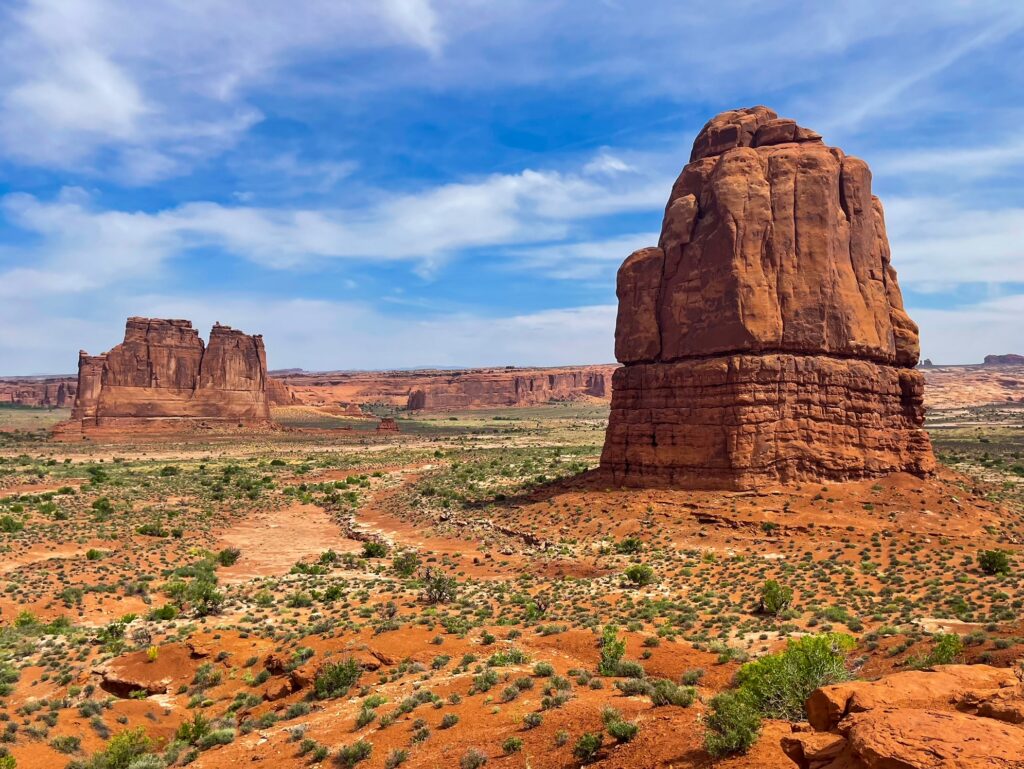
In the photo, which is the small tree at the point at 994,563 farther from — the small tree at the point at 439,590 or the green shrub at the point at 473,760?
the green shrub at the point at 473,760

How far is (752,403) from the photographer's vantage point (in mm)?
27922

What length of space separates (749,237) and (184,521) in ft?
107

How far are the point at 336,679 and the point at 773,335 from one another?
22727mm

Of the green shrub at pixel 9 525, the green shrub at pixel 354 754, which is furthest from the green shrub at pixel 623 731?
the green shrub at pixel 9 525

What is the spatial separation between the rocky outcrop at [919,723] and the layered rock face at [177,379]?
10050 cm

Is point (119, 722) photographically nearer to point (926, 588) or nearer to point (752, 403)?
point (926, 588)

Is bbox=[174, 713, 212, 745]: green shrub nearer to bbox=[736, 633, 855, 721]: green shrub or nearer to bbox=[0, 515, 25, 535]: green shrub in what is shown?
bbox=[736, 633, 855, 721]: green shrub

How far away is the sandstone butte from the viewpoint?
93.2ft

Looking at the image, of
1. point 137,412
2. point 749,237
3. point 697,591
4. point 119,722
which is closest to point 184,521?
point 119,722

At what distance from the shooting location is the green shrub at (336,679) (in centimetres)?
1406

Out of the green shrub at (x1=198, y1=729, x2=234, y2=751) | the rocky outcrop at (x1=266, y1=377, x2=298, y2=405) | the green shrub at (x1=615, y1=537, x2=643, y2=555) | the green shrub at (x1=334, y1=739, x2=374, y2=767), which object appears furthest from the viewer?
the rocky outcrop at (x1=266, y1=377, x2=298, y2=405)

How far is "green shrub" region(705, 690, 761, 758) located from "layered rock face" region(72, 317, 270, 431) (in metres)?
98.9

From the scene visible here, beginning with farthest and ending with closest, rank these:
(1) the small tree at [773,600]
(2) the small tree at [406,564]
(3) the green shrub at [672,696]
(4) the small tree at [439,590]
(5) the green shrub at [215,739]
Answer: (2) the small tree at [406,564] < (4) the small tree at [439,590] < (1) the small tree at [773,600] < (5) the green shrub at [215,739] < (3) the green shrub at [672,696]

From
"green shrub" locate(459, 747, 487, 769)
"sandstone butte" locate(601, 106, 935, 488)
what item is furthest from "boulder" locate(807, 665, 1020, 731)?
"sandstone butte" locate(601, 106, 935, 488)
